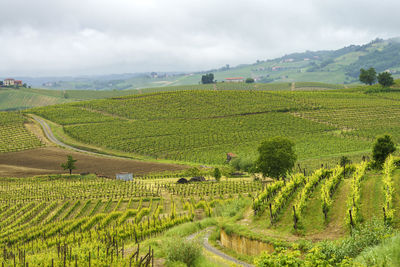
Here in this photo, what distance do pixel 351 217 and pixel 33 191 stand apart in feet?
156

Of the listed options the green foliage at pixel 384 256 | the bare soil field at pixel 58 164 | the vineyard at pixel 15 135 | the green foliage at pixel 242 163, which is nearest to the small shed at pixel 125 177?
the bare soil field at pixel 58 164

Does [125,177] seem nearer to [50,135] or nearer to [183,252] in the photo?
[183,252]

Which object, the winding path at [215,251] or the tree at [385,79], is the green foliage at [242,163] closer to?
the winding path at [215,251]

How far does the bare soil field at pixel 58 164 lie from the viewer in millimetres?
72500

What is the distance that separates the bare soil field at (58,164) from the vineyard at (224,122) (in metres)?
8.78

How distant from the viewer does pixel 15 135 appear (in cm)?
10244

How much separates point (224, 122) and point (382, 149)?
242ft

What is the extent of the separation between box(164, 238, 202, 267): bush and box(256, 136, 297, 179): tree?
29926 millimetres

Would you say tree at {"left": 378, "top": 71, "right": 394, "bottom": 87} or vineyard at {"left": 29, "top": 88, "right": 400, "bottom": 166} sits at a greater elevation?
tree at {"left": 378, "top": 71, "right": 394, "bottom": 87}

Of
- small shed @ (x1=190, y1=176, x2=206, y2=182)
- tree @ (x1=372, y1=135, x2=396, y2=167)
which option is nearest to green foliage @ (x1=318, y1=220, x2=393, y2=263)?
tree @ (x1=372, y1=135, x2=396, y2=167)

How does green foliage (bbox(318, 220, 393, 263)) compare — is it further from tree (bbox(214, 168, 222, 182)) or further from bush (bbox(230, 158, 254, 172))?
bush (bbox(230, 158, 254, 172))

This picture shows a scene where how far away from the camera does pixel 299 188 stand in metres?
31.1

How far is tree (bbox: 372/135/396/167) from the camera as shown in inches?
1510

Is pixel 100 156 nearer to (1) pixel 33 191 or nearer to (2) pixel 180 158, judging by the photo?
(2) pixel 180 158
